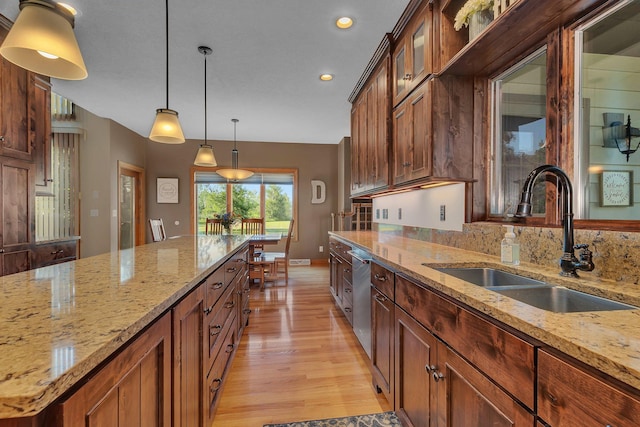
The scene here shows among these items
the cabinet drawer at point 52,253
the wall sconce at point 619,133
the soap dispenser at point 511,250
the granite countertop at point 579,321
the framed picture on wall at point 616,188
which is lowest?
the cabinet drawer at point 52,253

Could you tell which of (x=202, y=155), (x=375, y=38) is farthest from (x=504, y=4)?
(x=202, y=155)

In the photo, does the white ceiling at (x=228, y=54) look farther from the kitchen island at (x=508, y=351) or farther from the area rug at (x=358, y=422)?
the area rug at (x=358, y=422)

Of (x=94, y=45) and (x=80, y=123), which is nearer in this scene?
(x=94, y=45)

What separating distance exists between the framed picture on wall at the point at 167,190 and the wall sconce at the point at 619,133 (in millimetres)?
6755

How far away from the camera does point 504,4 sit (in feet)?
4.74

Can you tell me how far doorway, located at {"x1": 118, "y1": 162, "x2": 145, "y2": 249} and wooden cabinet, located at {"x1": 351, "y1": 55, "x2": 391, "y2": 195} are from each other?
440 cm

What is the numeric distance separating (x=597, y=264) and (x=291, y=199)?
6.00 meters

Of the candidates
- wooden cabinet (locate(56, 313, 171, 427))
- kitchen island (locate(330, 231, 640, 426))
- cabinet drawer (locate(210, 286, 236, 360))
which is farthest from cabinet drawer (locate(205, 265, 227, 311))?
kitchen island (locate(330, 231, 640, 426))

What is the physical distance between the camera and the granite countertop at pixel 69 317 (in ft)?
1.60

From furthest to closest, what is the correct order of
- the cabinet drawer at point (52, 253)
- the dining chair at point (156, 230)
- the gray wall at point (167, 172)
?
the gray wall at point (167, 172) < the dining chair at point (156, 230) < the cabinet drawer at point (52, 253)

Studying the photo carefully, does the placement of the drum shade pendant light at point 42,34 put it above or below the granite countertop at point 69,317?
above

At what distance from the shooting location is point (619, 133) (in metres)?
1.33

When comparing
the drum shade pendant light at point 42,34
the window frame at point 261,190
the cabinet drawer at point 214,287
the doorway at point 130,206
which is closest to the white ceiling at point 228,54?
the drum shade pendant light at point 42,34

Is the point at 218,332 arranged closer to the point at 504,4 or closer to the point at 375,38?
the point at 504,4
